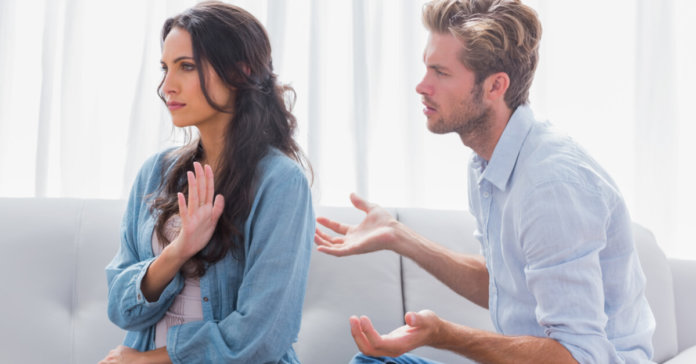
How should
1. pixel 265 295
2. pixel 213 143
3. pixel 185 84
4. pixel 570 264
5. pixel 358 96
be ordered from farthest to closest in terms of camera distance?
pixel 358 96 < pixel 213 143 < pixel 185 84 < pixel 265 295 < pixel 570 264

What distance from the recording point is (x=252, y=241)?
4.36 feet

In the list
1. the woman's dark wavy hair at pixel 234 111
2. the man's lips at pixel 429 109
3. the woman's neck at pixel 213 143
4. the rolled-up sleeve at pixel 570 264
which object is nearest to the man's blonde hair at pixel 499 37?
the man's lips at pixel 429 109

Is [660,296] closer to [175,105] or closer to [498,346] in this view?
[498,346]

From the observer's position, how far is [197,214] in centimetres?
128

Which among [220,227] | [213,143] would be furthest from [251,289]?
[213,143]

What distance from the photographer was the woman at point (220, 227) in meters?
1.29

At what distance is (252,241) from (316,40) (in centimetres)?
100

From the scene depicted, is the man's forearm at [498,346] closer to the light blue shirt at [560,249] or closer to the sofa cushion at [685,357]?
the light blue shirt at [560,249]

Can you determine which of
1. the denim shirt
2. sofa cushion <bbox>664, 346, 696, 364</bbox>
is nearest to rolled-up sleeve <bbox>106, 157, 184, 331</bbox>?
the denim shirt

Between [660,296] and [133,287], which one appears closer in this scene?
[133,287]

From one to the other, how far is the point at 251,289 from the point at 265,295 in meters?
0.04

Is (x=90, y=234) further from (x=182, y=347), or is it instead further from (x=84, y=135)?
(x=182, y=347)

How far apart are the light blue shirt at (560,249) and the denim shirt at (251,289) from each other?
1.38 ft

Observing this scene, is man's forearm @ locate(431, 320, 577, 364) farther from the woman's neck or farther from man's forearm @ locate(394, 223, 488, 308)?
the woman's neck
